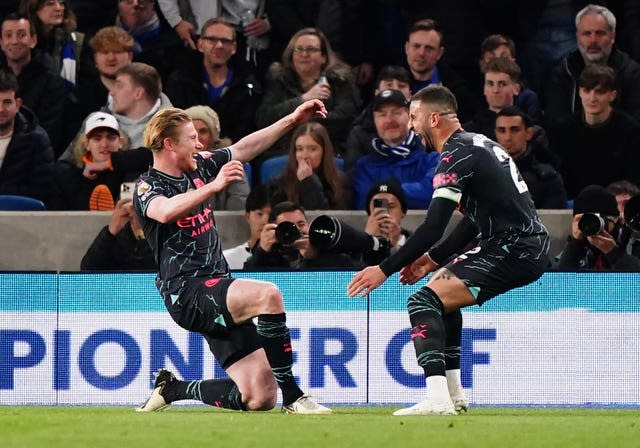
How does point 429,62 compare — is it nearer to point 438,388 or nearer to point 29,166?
point 29,166

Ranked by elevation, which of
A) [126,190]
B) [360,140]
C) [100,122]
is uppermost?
[100,122]

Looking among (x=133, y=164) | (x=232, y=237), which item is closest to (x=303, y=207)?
(x=232, y=237)

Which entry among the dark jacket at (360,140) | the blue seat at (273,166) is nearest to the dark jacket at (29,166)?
the blue seat at (273,166)

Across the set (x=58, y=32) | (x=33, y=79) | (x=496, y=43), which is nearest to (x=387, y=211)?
(x=496, y=43)

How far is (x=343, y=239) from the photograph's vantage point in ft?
40.2

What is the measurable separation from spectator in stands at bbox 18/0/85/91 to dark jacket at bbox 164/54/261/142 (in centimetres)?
119

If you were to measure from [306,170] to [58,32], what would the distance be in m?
3.52

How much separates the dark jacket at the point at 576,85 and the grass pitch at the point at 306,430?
534 cm

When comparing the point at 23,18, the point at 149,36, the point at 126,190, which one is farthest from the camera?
the point at 149,36

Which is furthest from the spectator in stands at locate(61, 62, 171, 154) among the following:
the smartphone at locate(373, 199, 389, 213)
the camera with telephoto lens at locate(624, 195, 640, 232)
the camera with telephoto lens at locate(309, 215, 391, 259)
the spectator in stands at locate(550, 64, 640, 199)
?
the camera with telephoto lens at locate(624, 195, 640, 232)

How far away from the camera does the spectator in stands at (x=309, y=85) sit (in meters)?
15.3

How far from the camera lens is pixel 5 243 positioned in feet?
46.7

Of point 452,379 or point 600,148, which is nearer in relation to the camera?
point 452,379

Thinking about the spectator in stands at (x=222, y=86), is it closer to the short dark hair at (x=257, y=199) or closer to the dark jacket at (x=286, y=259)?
the short dark hair at (x=257, y=199)
